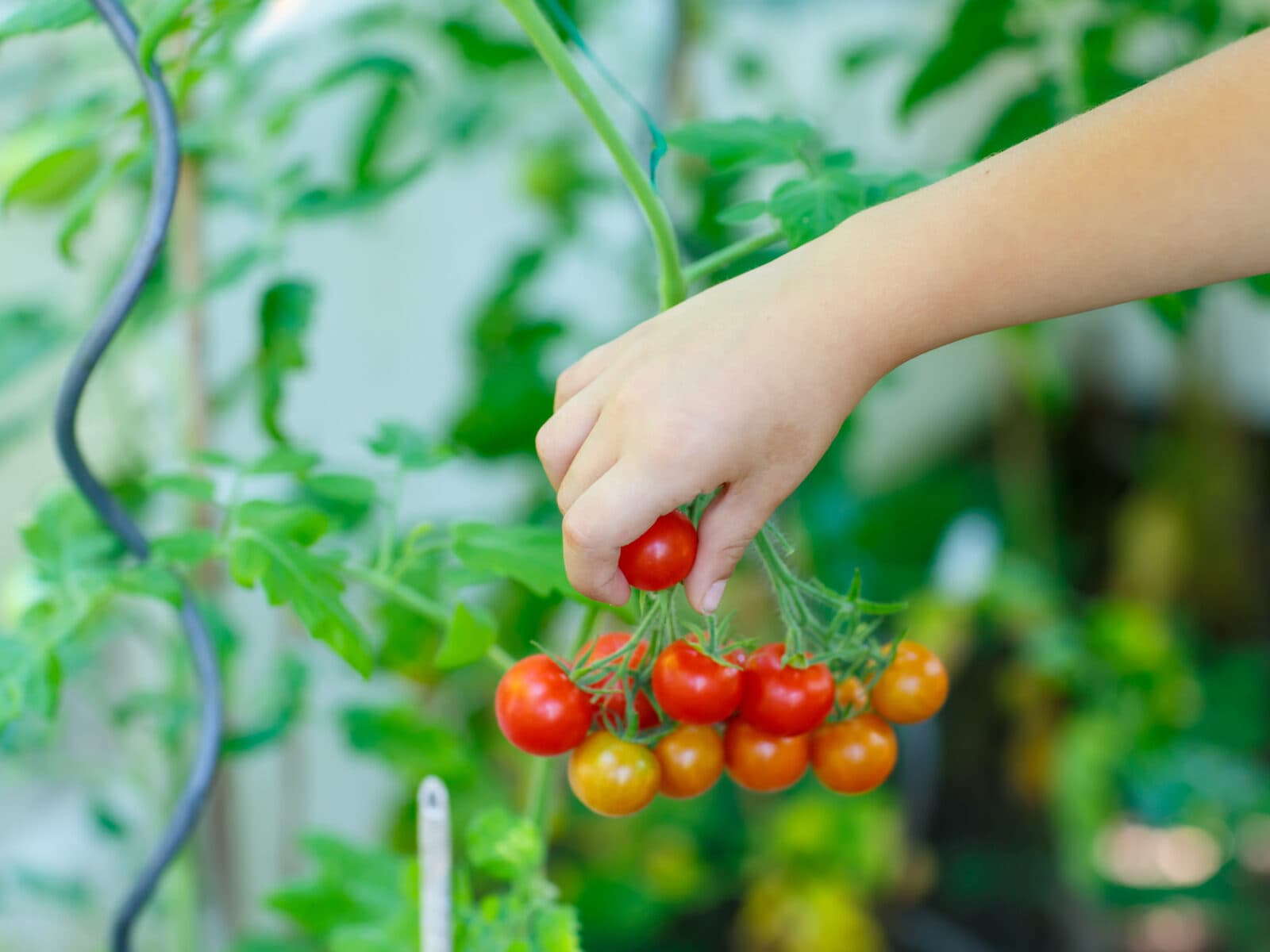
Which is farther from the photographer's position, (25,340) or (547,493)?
(547,493)

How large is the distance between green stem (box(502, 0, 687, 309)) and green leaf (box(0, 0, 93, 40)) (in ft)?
0.66

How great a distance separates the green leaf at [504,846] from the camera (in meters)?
0.50

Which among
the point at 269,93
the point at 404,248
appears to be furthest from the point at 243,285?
the point at 404,248

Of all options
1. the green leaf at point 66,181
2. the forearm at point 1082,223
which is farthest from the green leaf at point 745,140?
the green leaf at point 66,181

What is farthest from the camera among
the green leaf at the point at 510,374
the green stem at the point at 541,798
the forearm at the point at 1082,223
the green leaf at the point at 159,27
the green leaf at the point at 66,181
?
the green leaf at the point at 510,374

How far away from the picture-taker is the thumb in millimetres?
369

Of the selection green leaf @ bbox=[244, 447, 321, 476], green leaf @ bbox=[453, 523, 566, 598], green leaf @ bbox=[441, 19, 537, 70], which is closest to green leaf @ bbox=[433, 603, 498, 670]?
green leaf @ bbox=[453, 523, 566, 598]

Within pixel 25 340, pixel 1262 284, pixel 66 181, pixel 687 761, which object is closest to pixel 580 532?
pixel 687 761

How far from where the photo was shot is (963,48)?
758 mm

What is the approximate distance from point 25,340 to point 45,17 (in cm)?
44

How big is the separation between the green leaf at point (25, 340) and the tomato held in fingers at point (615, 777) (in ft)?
2.02

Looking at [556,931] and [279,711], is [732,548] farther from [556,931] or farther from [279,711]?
[279,711]

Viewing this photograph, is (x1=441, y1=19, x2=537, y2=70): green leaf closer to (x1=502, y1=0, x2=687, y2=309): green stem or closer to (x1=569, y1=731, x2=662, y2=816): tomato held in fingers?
(x1=502, y1=0, x2=687, y2=309): green stem

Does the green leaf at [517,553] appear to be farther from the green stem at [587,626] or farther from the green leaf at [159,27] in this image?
the green leaf at [159,27]
